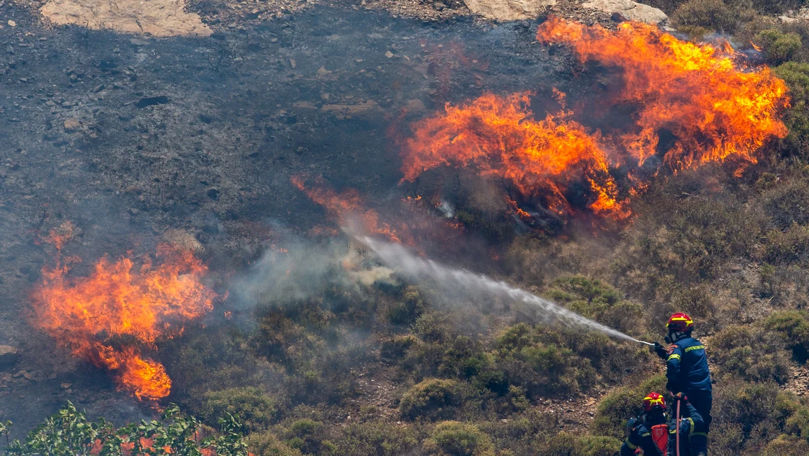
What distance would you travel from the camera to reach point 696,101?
897 inches

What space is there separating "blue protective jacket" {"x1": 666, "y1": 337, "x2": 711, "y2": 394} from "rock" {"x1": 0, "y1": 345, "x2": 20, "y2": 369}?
48.9 feet

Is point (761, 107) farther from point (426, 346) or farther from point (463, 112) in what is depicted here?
point (426, 346)

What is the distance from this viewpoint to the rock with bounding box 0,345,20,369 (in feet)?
57.0

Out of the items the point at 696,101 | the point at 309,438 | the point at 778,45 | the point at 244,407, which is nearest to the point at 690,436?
the point at 309,438

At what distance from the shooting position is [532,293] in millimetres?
19422

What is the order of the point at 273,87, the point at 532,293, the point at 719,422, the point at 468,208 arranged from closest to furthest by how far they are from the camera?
the point at 719,422, the point at 532,293, the point at 468,208, the point at 273,87

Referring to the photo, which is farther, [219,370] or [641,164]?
[641,164]

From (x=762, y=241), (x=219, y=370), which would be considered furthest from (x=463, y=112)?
(x=219, y=370)

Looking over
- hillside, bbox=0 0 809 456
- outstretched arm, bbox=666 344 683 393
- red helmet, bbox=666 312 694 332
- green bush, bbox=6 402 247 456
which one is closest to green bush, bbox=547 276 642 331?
hillside, bbox=0 0 809 456

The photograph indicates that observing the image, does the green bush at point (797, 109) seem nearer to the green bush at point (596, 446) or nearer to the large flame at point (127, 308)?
the green bush at point (596, 446)

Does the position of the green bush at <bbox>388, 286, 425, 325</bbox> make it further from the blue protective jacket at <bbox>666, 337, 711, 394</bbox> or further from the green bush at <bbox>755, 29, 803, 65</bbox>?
the green bush at <bbox>755, 29, 803, 65</bbox>

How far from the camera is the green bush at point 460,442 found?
14.7 meters

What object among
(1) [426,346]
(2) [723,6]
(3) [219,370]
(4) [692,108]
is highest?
(2) [723,6]

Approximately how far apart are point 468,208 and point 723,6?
44.8 ft
